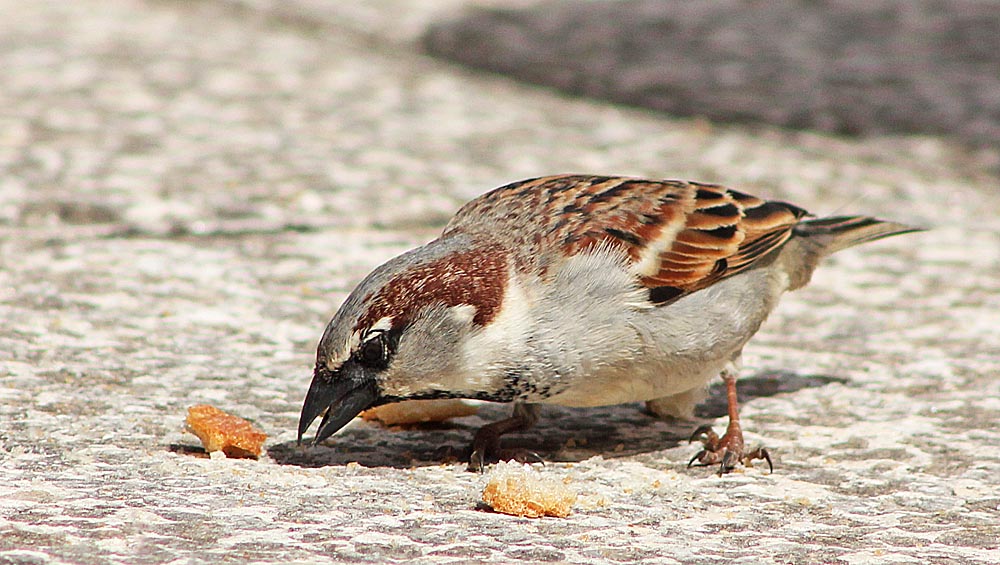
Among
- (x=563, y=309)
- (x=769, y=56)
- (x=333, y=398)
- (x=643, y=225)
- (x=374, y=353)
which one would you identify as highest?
(x=769, y=56)

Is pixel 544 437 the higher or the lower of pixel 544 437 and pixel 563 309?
the lower

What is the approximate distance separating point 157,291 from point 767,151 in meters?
3.08

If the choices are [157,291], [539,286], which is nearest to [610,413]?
[539,286]

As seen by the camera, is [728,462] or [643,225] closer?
[728,462]

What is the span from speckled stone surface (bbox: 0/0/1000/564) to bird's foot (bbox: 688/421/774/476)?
0.09 meters

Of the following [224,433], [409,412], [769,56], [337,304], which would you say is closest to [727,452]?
[409,412]

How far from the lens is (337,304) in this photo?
4.55 metres

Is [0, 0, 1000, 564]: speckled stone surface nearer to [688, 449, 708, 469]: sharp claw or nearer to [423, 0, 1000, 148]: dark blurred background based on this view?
[688, 449, 708, 469]: sharp claw

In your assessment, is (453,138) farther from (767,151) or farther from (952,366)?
(952,366)

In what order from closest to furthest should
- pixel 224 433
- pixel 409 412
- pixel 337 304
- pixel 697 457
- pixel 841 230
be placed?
pixel 224 433, pixel 697 457, pixel 409 412, pixel 841 230, pixel 337 304

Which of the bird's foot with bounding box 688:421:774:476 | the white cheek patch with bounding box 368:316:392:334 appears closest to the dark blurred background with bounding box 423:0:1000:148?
the bird's foot with bounding box 688:421:774:476

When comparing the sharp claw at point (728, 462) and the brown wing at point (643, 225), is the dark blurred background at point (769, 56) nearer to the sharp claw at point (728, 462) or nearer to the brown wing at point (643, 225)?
the brown wing at point (643, 225)

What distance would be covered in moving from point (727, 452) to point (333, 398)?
106 centimetres

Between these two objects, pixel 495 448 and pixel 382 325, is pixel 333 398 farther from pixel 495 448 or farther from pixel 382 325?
pixel 495 448
